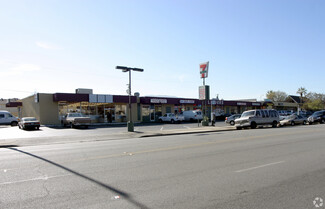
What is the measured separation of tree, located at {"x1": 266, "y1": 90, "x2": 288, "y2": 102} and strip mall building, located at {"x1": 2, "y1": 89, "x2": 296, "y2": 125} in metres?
62.3

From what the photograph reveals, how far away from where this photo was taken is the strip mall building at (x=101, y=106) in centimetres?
3309

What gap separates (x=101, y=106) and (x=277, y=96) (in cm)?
8633

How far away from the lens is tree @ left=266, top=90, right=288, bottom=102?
336 ft

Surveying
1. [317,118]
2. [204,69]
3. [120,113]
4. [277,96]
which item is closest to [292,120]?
[317,118]

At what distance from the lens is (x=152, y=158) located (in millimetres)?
9031

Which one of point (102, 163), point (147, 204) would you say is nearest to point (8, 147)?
point (102, 163)

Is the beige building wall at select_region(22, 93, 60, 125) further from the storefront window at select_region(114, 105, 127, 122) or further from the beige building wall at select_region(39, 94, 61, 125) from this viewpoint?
the storefront window at select_region(114, 105, 127, 122)

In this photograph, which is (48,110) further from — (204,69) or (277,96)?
(277,96)

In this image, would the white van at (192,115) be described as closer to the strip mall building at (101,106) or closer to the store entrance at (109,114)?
the strip mall building at (101,106)

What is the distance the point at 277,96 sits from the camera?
10388 centimetres

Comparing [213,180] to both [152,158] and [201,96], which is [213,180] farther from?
[201,96]

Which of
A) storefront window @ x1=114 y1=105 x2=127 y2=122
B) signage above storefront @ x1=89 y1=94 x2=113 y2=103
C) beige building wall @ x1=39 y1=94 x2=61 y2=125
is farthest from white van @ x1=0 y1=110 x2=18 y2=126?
storefront window @ x1=114 y1=105 x2=127 y2=122

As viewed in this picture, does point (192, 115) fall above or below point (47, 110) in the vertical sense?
below

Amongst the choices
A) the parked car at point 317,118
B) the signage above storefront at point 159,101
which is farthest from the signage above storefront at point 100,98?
the parked car at point 317,118
